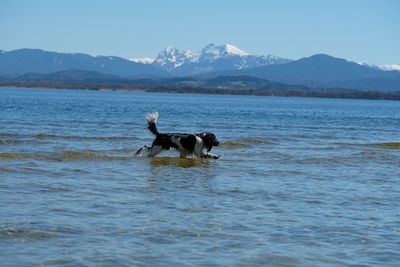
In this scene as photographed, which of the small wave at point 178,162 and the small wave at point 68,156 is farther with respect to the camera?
the small wave at point 178,162

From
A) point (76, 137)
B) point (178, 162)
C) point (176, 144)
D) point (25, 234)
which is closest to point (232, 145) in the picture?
point (76, 137)

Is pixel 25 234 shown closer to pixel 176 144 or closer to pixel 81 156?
pixel 81 156

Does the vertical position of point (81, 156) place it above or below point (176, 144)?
below

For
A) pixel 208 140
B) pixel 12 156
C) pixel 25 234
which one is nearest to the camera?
pixel 25 234

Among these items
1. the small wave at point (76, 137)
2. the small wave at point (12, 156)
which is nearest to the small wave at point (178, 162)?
the small wave at point (12, 156)

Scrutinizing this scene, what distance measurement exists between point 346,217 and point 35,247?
4.96m

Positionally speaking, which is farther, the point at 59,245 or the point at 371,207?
the point at 371,207

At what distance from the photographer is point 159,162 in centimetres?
1819

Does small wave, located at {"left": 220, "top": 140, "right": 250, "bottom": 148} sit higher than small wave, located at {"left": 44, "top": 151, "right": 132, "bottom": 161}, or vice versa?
small wave, located at {"left": 44, "top": 151, "right": 132, "bottom": 161}

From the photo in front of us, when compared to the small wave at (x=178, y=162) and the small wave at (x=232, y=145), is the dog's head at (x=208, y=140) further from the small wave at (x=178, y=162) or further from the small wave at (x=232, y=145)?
the small wave at (x=232, y=145)

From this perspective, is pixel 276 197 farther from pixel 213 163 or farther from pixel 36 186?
pixel 213 163

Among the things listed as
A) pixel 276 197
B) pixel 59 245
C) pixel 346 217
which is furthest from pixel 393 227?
pixel 59 245

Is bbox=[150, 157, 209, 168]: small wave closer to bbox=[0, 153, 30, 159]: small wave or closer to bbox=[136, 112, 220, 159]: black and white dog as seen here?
bbox=[136, 112, 220, 159]: black and white dog

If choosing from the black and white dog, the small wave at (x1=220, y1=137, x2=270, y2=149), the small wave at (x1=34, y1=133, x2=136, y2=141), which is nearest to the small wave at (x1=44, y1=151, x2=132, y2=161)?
the black and white dog
